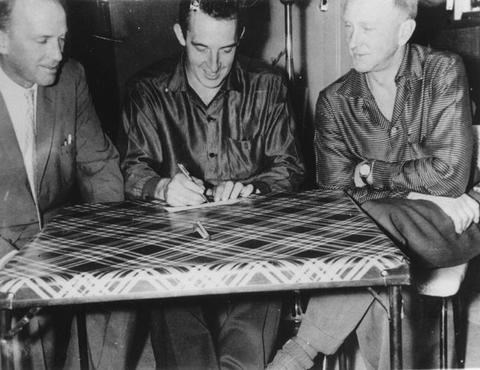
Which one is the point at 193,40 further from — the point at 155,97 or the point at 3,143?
the point at 3,143

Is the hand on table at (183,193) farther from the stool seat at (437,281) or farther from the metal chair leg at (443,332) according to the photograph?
the metal chair leg at (443,332)

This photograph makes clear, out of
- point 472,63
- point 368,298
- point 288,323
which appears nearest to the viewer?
point 368,298

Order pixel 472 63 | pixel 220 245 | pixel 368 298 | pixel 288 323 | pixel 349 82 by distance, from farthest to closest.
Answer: pixel 472 63 < pixel 288 323 < pixel 349 82 < pixel 368 298 < pixel 220 245

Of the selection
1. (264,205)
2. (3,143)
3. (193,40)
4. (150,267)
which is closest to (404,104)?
(264,205)

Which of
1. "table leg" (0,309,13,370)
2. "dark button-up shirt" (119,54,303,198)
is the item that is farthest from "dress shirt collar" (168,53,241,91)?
"table leg" (0,309,13,370)

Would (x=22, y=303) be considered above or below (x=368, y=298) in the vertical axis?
above

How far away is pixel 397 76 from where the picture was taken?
1720 mm

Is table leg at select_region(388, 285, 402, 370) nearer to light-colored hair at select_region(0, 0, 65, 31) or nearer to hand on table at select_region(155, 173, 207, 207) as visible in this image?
hand on table at select_region(155, 173, 207, 207)

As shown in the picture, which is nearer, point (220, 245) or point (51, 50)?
point (220, 245)

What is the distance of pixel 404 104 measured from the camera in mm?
1704

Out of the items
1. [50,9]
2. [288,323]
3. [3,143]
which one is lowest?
[288,323]

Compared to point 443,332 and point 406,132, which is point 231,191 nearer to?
point 406,132

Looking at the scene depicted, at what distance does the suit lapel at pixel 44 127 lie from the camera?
1.80 m

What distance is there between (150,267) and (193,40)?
119 centimetres
